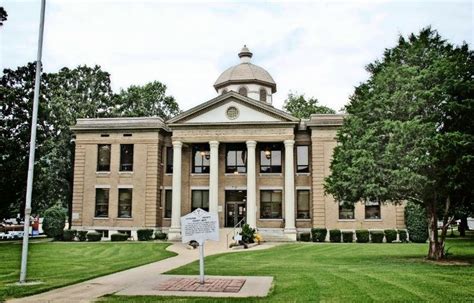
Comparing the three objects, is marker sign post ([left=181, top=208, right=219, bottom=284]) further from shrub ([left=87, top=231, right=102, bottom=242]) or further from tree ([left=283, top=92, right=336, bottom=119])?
tree ([left=283, top=92, right=336, bottom=119])

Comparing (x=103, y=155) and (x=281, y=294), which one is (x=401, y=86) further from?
(x=103, y=155)

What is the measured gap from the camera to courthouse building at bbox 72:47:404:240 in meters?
35.6

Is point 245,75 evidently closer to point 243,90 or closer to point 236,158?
point 243,90

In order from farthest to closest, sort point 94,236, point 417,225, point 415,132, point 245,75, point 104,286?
point 245,75, point 94,236, point 417,225, point 415,132, point 104,286

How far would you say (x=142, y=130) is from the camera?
1521 inches

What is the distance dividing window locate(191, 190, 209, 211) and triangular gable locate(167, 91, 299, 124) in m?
5.91

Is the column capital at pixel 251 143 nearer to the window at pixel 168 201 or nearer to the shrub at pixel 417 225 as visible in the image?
the window at pixel 168 201

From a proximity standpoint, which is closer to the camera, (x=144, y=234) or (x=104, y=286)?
(x=104, y=286)

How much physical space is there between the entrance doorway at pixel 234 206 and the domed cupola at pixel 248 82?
9004 mm

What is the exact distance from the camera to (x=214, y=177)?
118 feet

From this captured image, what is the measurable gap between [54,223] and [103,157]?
20.9 ft

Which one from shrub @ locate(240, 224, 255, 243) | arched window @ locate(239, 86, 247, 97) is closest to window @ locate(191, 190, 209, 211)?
shrub @ locate(240, 224, 255, 243)

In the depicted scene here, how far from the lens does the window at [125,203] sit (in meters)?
38.6

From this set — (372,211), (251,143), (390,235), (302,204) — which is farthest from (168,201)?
(390,235)
